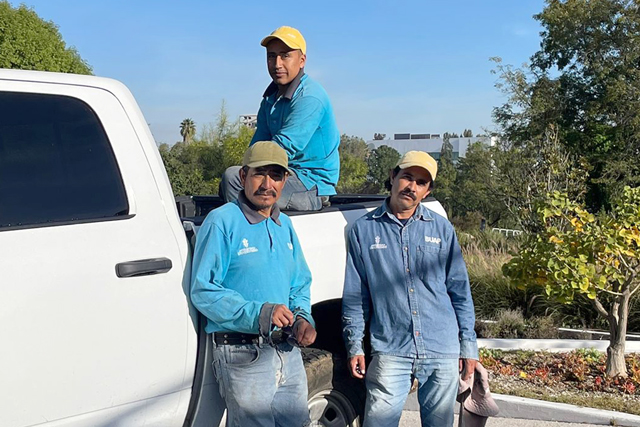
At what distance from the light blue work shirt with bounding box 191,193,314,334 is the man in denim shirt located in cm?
45

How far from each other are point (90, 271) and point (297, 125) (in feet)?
5.02

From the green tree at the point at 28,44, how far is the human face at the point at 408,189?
30.6 metres

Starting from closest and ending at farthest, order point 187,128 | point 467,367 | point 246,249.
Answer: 1. point 246,249
2. point 467,367
3. point 187,128

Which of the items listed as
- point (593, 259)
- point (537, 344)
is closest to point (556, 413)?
point (593, 259)

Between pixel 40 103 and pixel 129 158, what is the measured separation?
1.25 feet

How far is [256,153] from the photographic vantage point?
9.61ft

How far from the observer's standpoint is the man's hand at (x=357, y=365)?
10.6 feet

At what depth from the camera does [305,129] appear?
3609 mm

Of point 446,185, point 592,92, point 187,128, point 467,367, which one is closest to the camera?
point 467,367

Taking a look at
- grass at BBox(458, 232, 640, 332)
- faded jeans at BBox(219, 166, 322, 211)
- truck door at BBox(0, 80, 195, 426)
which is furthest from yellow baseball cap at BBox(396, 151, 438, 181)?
grass at BBox(458, 232, 640, 332)

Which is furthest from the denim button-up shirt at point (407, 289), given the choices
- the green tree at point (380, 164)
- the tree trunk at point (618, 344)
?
the green tree at point (380, 164)

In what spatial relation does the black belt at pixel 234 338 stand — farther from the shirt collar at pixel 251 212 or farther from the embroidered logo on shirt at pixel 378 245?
the embroidered logo on shirt at pixel 378 245

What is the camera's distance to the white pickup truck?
227 cm

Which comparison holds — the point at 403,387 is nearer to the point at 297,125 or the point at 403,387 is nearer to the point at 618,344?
the point at 297,125
